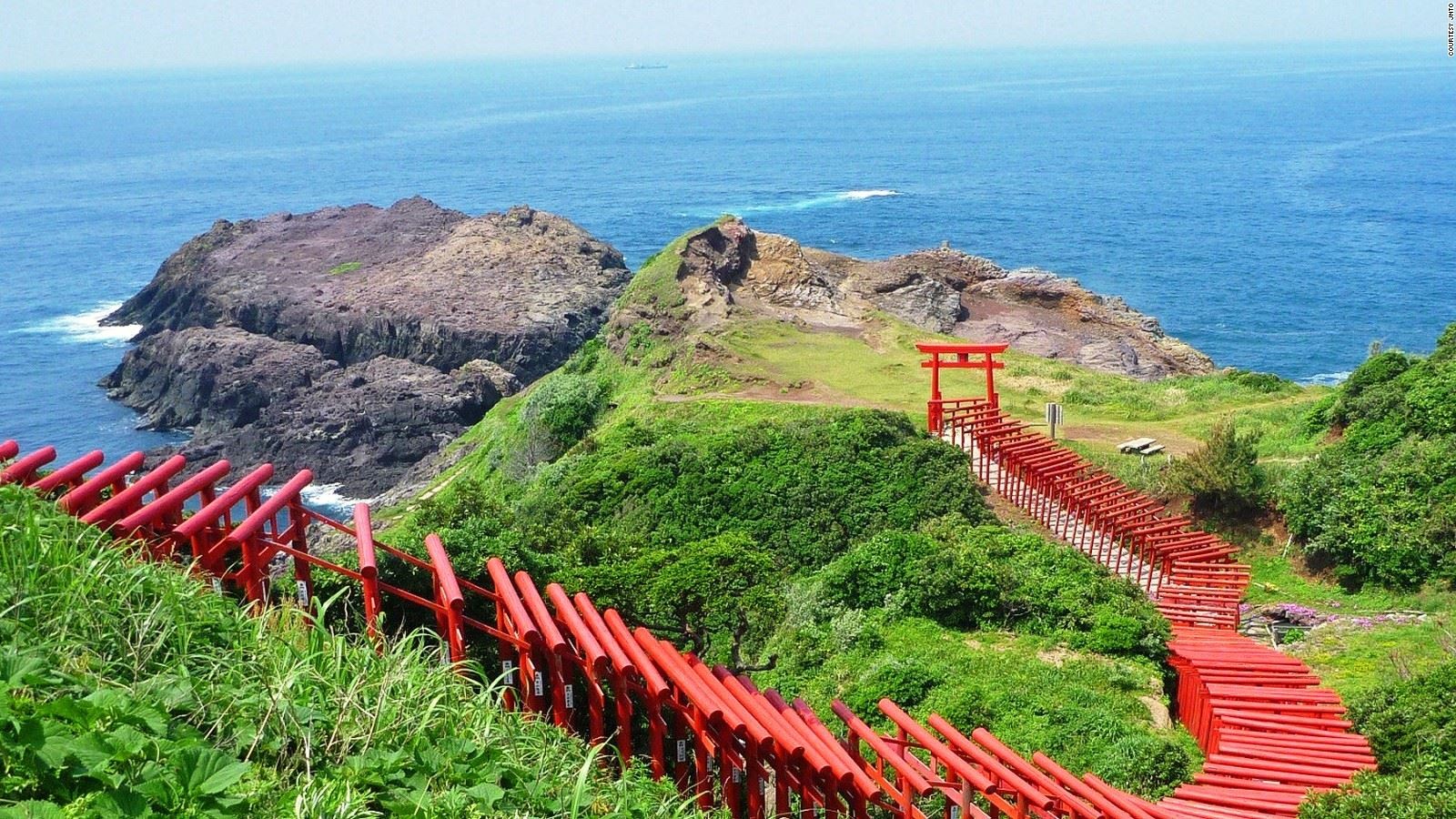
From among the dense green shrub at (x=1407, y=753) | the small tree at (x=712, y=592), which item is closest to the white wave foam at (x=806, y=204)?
the small tree at (x=712, y=592)

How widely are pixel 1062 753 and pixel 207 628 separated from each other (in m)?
9.03

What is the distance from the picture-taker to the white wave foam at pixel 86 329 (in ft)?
238

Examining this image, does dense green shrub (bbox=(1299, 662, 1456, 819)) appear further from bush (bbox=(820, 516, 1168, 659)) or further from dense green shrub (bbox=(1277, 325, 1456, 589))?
dense green shrub (bbox=(1277, 325, 1456, 589))

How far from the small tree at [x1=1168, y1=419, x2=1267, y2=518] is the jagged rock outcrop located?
34497 mm

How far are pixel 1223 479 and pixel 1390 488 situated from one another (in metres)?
2.81

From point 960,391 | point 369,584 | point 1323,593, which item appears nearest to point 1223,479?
point 1323,593

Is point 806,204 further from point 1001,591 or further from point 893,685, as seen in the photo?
point 893,685

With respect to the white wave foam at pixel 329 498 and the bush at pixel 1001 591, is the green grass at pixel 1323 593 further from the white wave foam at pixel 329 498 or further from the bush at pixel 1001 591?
the white wave foam at pixel 329 498

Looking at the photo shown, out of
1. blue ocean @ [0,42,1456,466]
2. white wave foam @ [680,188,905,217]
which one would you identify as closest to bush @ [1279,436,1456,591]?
blue ocean @ [0,42,1456,466]

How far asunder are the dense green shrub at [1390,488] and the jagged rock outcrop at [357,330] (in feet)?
120

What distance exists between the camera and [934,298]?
57.8 m

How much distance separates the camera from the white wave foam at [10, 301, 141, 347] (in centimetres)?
7269

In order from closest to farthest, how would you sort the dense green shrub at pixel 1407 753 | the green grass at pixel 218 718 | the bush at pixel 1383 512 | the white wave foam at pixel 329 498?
the green grass at pixel 218 718
the dense green shrub at pixel 1407 753
the bush at pixel 1383 512
the white wave foam at pixel 329 498

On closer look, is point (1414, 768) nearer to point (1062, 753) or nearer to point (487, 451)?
point (1062, 753)
